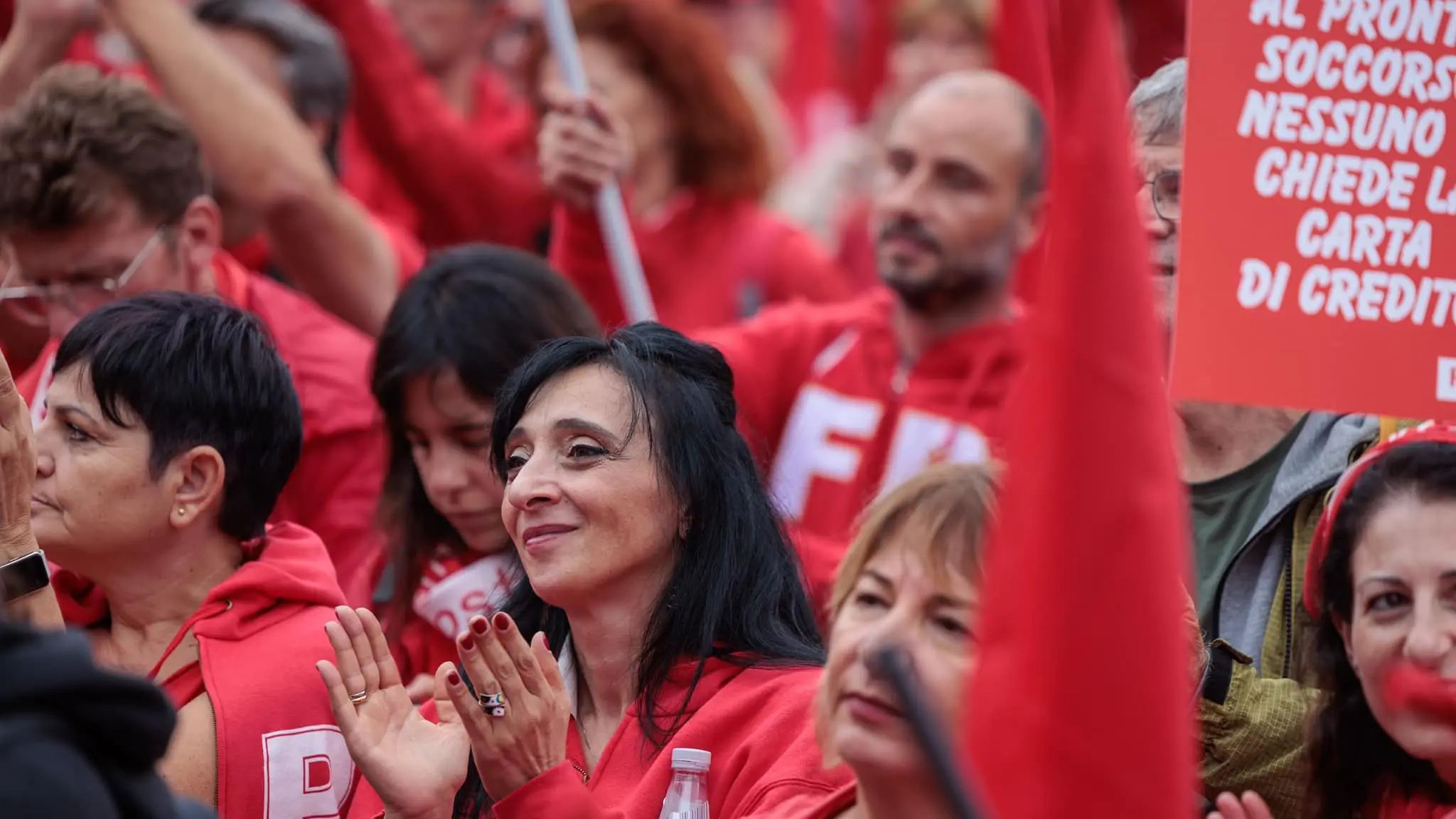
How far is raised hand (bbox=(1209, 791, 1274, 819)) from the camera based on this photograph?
2.89 metres

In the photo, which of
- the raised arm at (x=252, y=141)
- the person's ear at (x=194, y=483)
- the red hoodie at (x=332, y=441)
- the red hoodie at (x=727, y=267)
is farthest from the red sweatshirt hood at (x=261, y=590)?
the red hoodie at (x=727, y=267)

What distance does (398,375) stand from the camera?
156 inches

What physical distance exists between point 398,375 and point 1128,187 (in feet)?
7.02

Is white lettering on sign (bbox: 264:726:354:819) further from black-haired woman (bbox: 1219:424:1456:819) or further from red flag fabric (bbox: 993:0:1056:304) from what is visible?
red flag fabric (bbox: 993:0:1056:304)

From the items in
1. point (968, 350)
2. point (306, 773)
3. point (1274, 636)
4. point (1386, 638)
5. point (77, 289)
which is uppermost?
point (77, 289)

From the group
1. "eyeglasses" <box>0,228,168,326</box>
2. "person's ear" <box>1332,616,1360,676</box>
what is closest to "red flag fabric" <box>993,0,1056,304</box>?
"person's ear" <box>1332,616,1360,676</box>

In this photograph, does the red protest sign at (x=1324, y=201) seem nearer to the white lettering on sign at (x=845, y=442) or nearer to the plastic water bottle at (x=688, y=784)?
the plastic water bottle at (x=688, y=784)

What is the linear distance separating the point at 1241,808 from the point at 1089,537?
3.37ft

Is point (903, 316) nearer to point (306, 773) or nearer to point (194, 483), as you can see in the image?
point (194, 483)

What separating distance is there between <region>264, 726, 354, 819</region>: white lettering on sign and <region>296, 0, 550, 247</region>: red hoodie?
3.24 meters

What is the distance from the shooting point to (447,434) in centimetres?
398

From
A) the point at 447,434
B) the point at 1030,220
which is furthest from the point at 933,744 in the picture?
the point at 1030,220

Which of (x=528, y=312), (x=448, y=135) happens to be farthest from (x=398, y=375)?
(x=448, y=135)

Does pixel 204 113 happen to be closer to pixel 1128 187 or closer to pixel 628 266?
pixel 628 266
